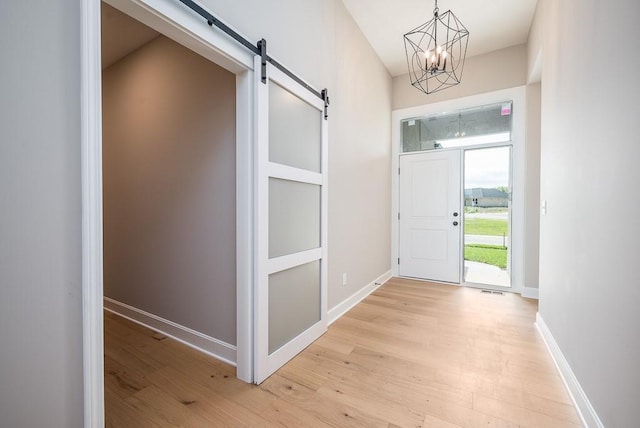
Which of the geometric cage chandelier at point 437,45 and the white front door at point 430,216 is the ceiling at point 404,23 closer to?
the geometric cage chandelier at point 437,45

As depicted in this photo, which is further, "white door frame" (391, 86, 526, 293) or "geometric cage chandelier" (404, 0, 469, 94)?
"white door frame" (391, 86, 526, 293)

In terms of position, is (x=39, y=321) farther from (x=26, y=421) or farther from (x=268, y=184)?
(x=268, y=184)

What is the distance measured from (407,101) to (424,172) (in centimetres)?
121

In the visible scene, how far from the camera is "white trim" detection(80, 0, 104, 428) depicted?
0.98 m

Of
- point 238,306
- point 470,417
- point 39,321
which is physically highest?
point 39,321

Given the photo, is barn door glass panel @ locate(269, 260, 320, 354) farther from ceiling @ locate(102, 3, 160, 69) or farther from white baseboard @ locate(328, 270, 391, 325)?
ceiling @ locate(102, 3, 160, 69)

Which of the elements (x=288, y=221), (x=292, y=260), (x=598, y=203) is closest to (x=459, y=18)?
(x=598, y=203)

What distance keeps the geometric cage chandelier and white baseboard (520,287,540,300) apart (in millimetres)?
2787

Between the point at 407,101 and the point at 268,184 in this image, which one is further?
the point at 407,101

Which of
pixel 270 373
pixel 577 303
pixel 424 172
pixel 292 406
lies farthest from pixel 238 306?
pixel 424 172

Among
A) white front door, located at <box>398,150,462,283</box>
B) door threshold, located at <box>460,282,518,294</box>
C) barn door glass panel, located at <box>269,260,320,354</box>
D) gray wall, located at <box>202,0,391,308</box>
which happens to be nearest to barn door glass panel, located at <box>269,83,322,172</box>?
gray wall, located at <box>202,0,391,308</box>

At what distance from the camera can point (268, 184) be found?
182 cm

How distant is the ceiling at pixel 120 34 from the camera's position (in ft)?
7.64

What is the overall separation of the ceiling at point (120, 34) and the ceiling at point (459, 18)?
2.07m
